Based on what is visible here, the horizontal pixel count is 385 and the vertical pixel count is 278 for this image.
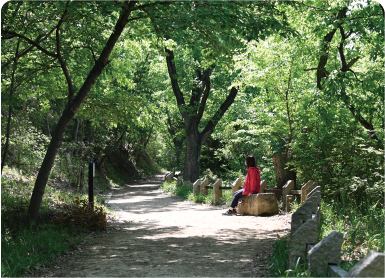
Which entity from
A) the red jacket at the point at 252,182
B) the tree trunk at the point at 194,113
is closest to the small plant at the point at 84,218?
the red jacket at the point at 252,182

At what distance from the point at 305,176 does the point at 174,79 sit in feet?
34.8

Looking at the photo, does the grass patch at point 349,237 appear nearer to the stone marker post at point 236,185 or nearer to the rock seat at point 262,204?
the rock seat at point 262,204

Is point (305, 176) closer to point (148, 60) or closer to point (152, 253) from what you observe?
point (152, 253)

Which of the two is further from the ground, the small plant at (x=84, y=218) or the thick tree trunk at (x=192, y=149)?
the thick tree trunk at (x=192, y=149)

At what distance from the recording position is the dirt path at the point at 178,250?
538cm

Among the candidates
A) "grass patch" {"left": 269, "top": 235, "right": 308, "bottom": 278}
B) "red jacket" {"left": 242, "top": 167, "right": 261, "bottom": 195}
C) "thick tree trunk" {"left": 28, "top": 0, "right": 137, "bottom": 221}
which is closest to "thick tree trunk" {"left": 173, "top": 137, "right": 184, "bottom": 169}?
"red jacket" {"left": 242, "top": 167, "right": 261, "bottom": 195}

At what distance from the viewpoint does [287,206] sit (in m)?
10.7

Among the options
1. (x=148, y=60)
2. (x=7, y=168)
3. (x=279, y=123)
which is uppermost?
(x=148, y=60)

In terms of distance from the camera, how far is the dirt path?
5375 mm

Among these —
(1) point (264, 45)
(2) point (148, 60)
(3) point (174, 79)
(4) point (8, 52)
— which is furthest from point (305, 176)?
(2) point (148, 60)

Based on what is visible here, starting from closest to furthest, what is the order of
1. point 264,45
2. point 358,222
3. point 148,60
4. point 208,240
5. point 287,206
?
1. point 358,222
2. point 208,240
3. point 287,206
4. point 264,45
5. point 148,60

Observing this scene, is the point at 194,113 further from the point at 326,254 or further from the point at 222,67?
the point at 326,254

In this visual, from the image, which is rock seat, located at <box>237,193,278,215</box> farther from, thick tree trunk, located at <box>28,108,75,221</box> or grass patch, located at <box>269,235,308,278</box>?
thick tree trunk, located at <box>28,108,75,221</box>

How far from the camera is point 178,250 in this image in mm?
6727
